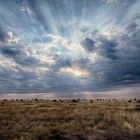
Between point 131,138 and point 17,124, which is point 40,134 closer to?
point 17,124

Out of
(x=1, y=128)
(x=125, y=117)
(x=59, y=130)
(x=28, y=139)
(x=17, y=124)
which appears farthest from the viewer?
(x=125, y=117)

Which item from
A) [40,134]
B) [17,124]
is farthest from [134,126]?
[17,124]

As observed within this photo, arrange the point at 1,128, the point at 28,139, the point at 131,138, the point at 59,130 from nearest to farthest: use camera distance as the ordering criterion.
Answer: the point at 28,139
the point at 131,138
the point at 59,130
the point at 1,128

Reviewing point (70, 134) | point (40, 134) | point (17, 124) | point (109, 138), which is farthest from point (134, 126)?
point (17, 124)

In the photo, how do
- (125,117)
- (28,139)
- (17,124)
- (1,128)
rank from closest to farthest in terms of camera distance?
(28,139), (1,128), (17,124), (125,117)

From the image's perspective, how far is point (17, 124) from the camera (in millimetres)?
18891

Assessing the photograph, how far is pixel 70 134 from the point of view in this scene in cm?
1536

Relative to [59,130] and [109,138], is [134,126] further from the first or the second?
[59,130]

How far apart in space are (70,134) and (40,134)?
2.00 m

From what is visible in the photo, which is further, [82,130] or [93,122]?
[93,122]

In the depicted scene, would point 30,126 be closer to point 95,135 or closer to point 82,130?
point 82,130

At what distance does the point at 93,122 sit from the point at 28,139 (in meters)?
7.24

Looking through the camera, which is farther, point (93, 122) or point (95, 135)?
point (93, 122)

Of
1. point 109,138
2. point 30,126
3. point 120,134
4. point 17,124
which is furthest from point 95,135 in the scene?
point 17,124
